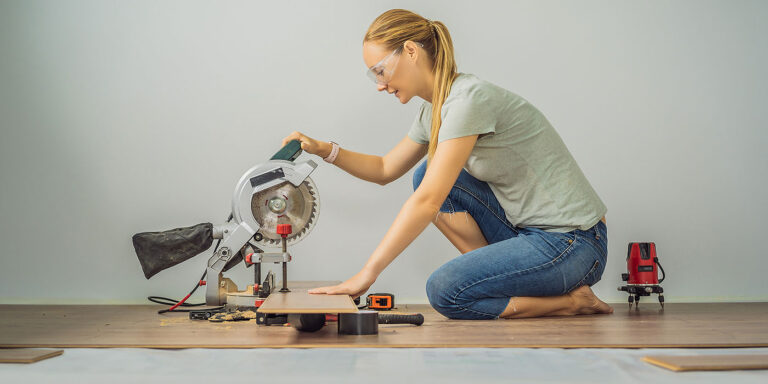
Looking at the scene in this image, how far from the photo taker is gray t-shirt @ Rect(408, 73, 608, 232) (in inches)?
87.0

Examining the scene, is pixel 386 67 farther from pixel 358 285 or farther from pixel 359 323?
pixel 359 323

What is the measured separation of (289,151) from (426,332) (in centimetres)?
98

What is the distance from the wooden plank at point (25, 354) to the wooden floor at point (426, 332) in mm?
85

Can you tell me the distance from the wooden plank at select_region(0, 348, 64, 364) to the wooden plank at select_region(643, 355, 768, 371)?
1.35 meters

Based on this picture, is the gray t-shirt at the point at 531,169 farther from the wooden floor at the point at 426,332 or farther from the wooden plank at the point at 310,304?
the wooden plank at the point at 310,304

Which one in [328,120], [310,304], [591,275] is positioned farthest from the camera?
[328,120]

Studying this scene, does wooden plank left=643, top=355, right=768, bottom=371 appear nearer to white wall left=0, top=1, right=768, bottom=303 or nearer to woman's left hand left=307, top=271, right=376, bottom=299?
woman's left hand left=307, top=271, right=376, bottom=299

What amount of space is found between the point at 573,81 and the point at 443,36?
133 cm

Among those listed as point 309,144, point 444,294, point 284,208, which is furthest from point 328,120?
point 444,294

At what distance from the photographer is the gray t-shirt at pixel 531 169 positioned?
7.25 feet

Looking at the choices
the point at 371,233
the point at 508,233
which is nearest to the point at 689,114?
the point at 508,233

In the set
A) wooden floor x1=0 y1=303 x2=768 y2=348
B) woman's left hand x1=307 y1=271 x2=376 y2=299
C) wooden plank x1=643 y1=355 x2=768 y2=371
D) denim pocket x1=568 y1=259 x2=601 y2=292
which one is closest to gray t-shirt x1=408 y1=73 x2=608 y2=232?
denim pocket x1=568 y1=259 x2=601 y2=292

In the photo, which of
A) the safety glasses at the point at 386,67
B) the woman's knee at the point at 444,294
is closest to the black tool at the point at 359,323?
the woman's knee at the point at 444,294

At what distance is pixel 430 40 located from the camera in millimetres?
2232
